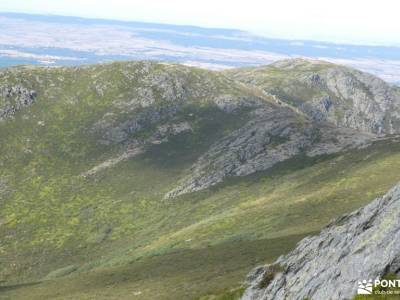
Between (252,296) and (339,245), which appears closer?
(339,245)

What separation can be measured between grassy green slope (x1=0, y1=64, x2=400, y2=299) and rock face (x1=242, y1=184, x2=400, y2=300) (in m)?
20.4

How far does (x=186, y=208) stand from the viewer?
167m

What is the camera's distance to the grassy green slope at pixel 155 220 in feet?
323

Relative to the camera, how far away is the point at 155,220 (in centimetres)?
16250

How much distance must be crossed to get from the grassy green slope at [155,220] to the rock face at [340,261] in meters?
20.4

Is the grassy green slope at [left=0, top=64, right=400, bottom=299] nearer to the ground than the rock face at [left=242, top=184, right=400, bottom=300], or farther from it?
nearer to the ground

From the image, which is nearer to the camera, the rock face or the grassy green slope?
the rock face

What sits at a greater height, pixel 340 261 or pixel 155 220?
pixel 340 261

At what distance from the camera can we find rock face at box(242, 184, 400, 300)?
38.2 meters

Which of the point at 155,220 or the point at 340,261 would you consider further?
the point at 155,220

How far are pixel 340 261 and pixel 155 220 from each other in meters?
122

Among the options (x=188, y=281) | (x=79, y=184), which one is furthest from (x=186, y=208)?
(x=188, y=281)

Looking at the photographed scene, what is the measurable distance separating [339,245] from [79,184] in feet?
500

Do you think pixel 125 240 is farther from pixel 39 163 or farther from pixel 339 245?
pixel 339 245
